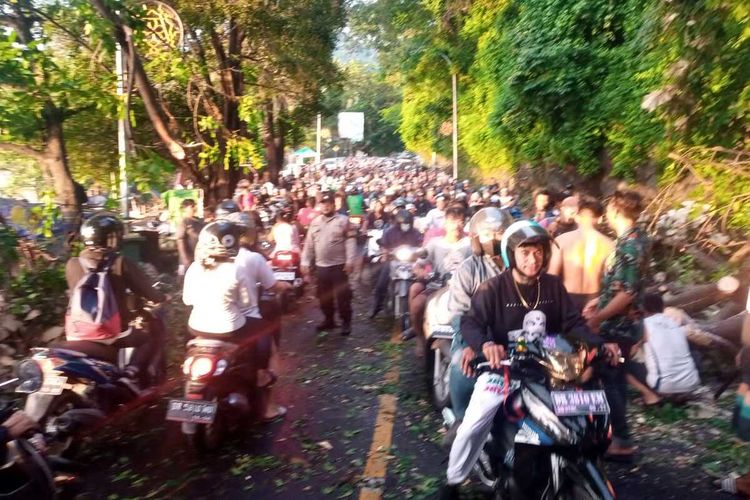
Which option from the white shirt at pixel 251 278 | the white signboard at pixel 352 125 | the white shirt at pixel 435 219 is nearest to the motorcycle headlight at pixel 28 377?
the white shirt at pixel 251 278

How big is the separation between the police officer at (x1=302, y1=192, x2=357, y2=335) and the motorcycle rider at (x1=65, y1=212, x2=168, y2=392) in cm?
402

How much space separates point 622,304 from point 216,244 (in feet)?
9.89

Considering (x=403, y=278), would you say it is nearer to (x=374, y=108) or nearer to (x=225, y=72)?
(x=225, y=72)

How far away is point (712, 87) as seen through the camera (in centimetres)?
836

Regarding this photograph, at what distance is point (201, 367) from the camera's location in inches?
206

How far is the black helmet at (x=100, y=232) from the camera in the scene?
543cm

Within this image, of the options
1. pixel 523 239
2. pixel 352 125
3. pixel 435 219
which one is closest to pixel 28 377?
pixel 523 239

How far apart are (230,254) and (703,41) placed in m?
5.56

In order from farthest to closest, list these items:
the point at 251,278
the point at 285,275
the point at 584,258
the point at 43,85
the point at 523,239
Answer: the point at 285,275, the point at 43,85, the point at 251,278, the point at 584,258, the point at 523,239

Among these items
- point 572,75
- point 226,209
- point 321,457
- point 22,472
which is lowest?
point 321,457

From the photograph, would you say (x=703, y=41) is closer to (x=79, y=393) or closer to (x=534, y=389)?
(x=534, y=389)

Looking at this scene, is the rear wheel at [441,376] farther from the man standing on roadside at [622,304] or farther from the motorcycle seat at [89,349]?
the motorcycle seat at [89,349]

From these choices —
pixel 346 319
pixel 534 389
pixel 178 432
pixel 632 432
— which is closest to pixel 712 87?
pixel 632 432

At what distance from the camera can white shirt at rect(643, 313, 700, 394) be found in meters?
6.27
